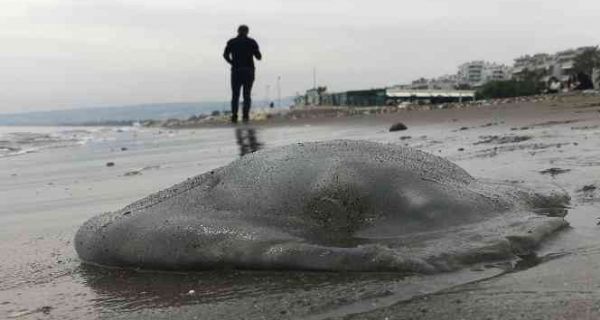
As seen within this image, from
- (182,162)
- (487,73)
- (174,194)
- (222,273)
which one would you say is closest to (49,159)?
(182,162)

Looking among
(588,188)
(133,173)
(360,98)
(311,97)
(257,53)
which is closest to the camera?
(588,188)

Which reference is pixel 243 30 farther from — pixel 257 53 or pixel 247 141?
pixel 247 141

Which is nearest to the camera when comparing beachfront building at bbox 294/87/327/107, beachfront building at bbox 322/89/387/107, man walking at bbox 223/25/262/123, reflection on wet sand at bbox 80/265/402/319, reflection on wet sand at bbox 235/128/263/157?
reflection on wet sand at bbox 80/265/402/319

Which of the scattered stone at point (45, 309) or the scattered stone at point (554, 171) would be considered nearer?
the scattered stone at point (45, 309)

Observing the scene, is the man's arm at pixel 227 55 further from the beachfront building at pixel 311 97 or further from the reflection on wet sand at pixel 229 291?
the beachfront building at pixel 311 97

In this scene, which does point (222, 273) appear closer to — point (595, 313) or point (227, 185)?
point (227, 185)

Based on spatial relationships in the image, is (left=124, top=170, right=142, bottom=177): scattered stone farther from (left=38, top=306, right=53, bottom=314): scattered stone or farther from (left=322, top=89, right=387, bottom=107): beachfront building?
(left=322, top=89, right=387, bottom=107): beachfront building

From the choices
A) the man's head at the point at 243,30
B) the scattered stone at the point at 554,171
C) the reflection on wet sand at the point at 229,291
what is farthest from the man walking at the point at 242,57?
the reflection on wet sand at the point at 229,291

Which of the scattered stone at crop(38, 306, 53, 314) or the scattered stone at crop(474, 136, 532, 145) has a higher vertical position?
the scattered stone at crop(474, 136, 532, 145)

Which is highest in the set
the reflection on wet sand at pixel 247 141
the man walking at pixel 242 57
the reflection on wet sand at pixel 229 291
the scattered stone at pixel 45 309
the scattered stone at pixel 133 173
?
the man walking at pixel 242 57

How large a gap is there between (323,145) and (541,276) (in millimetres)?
1659

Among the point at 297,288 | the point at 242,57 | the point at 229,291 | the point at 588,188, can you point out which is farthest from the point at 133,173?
the point at 297,288

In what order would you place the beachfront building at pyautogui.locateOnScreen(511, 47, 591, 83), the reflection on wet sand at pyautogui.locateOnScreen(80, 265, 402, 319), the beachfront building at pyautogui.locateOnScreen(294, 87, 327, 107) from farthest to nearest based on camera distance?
the beachfront building at pyautogui.locateOnScreen(511, 47, 591, 83)
the beachfront building at pyautogui.locateOnScreen(294, 87, 327, 107)
the reflection on wet sand at pyautogui.locateOnScreen(80, 265, 402, 319)

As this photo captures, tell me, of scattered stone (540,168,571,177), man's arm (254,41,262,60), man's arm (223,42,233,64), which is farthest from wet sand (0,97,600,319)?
man's arm (223,42,233,64)
